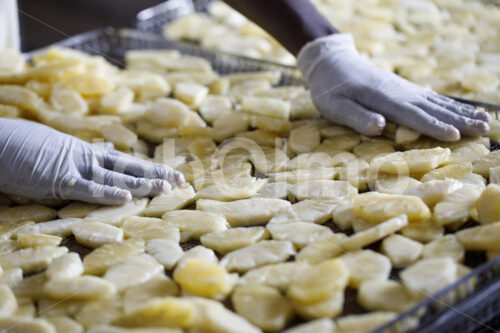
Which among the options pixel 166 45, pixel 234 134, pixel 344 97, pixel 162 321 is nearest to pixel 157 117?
pixel 234 134

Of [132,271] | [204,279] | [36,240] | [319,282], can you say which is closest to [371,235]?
[319,282]

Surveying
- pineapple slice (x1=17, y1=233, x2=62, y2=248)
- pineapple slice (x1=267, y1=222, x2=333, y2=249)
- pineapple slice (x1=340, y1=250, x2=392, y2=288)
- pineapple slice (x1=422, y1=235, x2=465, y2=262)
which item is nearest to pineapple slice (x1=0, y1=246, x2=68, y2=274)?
pineapple slice (x1=17, y1=233, x2=62, y2=248)

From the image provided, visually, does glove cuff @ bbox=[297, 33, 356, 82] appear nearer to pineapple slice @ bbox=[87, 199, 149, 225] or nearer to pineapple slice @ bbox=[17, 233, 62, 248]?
pineapple slice @ bbox=[87, 199, 149, 225]

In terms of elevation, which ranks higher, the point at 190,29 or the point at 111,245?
the point at 190,29

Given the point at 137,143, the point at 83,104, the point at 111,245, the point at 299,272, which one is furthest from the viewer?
the point at 83,104

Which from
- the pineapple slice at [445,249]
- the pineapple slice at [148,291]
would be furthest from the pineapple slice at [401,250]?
the pineapple slice at [148,291]

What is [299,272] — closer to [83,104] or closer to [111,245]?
[111,245]
